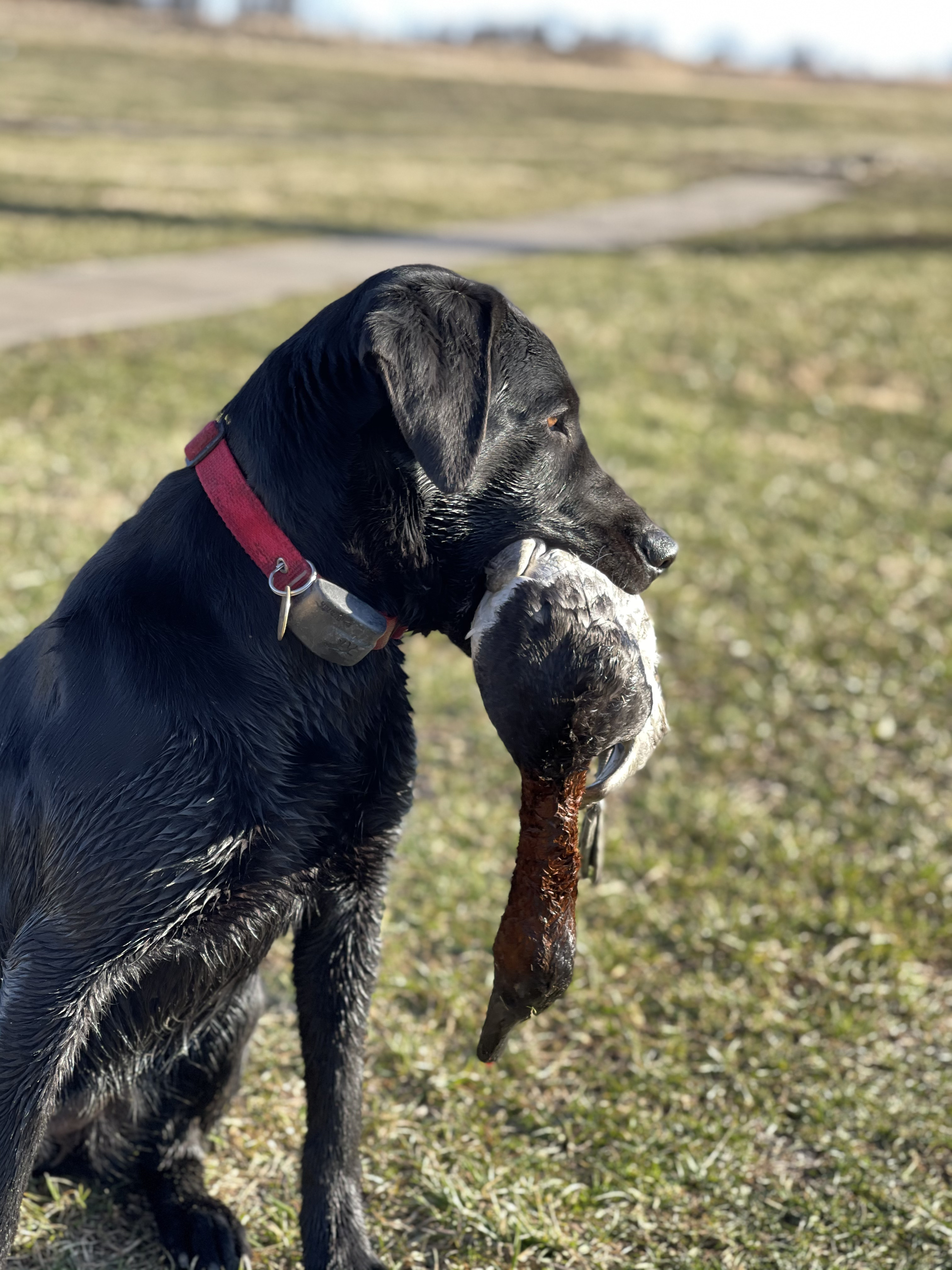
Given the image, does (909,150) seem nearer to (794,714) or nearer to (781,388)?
(781,388)

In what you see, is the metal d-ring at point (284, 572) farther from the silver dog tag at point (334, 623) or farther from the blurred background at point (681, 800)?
the blurred background at point (681, 800)

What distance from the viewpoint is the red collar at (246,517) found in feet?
7.11

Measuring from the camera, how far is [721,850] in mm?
4160

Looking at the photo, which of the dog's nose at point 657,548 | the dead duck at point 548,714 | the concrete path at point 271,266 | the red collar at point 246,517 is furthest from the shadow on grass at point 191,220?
the dead duck at point 548,714

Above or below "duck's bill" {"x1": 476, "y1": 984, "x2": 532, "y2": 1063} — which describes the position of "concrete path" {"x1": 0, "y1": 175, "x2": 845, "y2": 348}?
below

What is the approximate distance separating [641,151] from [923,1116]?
89.3ft

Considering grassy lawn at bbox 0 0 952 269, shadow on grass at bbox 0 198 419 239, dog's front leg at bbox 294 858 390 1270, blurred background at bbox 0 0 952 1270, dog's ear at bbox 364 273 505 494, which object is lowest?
grassy lawn at bbox 0 0 952 269

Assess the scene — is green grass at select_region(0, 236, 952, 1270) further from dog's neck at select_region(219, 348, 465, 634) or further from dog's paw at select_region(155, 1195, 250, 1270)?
dog's neck at select_region(219, 348, 465, 634)

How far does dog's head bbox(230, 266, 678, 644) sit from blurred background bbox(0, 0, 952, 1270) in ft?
4.27

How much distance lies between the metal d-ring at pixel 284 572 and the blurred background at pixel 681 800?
1.41 m

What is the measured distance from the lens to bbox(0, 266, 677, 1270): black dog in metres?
2.12

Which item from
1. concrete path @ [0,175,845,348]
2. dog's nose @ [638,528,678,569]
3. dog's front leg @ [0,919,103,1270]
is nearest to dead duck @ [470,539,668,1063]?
dog's nose @ [638,528,678,569]

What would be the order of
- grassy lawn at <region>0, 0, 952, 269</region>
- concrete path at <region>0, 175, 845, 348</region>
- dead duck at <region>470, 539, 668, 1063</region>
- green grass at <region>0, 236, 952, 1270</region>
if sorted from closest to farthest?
1. dead duck at <region>470, 539, 668, 1063</region>
2. green grass at <region>0, 236, 952, 1270</region>
3. concrete path at <region>0, 175, 845, 348</region>
4. grassy lawn at <region>0, 0, 952, 269</region>

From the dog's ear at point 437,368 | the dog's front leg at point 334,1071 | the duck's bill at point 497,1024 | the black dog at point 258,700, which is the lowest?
the dog's front leg at point 334,1071
